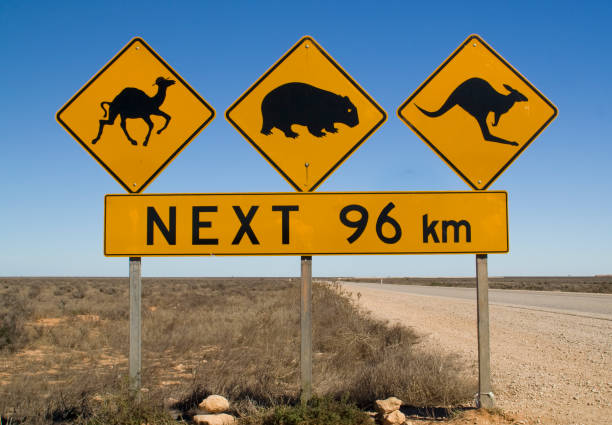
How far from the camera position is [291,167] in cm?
496

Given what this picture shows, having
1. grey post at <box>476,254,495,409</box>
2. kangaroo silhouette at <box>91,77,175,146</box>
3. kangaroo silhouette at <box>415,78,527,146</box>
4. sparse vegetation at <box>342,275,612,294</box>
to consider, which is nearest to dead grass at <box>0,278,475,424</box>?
grey post at <box>476,254,495,409</box>

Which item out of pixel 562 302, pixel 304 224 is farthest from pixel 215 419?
pixel 562 302

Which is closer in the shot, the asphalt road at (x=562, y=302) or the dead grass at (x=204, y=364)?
the dead grass at (x=204, y=364)

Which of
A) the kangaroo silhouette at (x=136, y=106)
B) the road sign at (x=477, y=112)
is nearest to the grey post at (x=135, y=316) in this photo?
the kangaroo silhouette at (x=136, y=106)

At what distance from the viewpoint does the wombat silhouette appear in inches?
197

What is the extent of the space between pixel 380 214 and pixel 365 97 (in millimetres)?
1159

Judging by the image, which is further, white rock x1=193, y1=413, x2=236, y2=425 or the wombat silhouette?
the wombat silhouette

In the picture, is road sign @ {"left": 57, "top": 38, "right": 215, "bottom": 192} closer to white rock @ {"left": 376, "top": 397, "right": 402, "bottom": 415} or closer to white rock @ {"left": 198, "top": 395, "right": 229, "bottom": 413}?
white rock @ {"left": 198, "top": 395, "right": 229, "bottom": 413}

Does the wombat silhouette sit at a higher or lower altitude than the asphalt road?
higher

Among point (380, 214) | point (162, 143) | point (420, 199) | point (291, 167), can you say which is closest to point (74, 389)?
point (162, 143)

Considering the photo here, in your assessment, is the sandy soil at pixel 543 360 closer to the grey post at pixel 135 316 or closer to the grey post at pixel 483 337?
the grey post at pixel 483 337

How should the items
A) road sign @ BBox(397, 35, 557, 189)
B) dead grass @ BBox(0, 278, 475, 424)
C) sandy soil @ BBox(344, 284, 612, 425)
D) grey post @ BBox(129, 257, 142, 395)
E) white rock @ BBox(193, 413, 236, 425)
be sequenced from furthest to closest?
sandy soil @ BBox(344, 284, 612, 425)
dead grass @ BBox(0, 278, 475, 424)
road sign @ BBox(397, 35, 557, 189)
grey post @ BBox(129, 257, 142, 395)
white rock @ BBox(193, 413, 236, 425)

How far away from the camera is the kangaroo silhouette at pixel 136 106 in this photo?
504cm

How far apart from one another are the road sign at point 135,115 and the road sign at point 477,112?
86.7 inches
